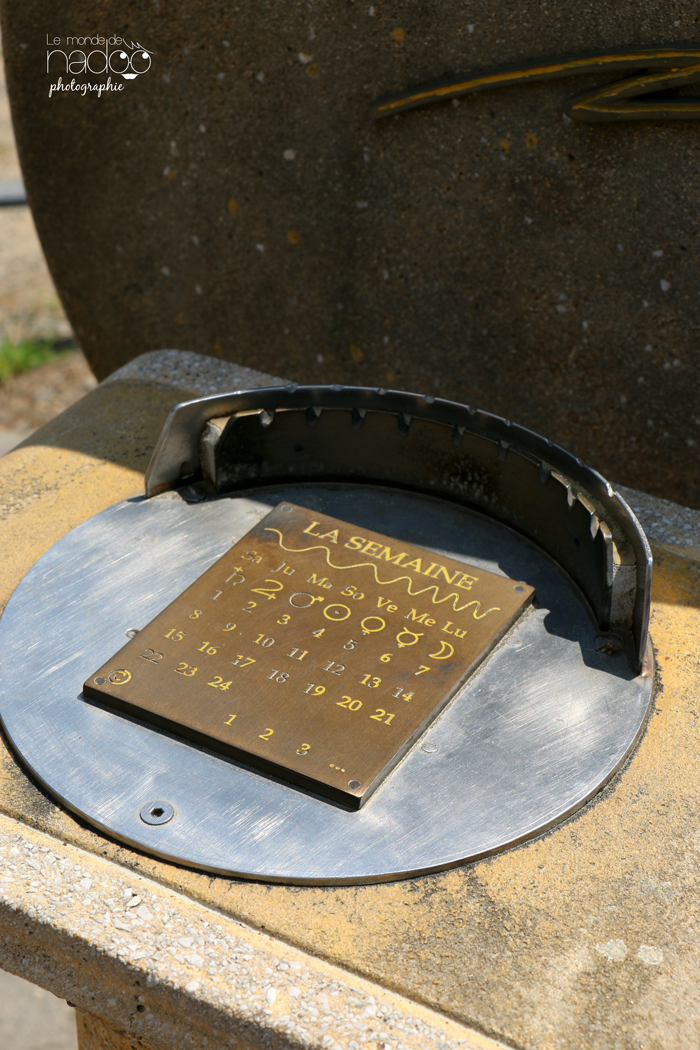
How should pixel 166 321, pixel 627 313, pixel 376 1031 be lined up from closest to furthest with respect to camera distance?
pixel 376 1031
pixel 627 313
pixel 166 321

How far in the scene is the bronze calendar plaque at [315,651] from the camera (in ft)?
4.79

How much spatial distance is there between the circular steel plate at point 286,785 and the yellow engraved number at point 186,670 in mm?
106

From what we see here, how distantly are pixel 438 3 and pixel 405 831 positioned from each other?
1847 mm

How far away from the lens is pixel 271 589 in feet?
5.72

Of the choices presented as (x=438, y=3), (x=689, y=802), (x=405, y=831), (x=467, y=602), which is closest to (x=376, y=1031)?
(x=405, y=831)

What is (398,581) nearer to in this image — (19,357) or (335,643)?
(335,643)

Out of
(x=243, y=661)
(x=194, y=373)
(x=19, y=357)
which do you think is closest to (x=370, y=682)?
(x=243, y=661)

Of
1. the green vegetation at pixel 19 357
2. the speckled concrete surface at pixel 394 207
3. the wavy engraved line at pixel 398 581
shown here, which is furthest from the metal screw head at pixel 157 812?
the green vegetation at pixel 19 357

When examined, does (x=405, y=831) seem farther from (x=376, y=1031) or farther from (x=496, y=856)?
(x=376, y=1031)

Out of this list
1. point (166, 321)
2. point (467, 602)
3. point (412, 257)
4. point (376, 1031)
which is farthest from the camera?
point (166, 321)

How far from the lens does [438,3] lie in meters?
2.24

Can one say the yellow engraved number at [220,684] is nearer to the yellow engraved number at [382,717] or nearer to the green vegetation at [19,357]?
the yellow engraved number at [382,717]

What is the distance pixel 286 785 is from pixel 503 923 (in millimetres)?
→ 357

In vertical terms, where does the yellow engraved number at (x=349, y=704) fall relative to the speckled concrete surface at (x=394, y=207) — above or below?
below
